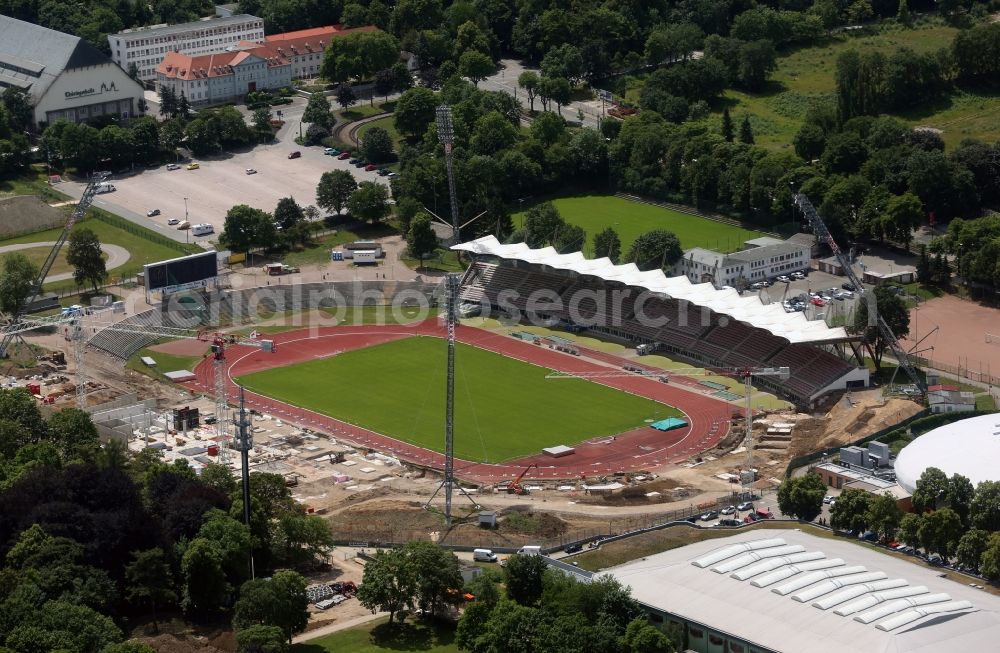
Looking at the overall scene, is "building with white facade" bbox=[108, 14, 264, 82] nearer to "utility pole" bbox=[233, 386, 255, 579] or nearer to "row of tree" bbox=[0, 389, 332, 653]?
"row of tree" bbox=[0, 389, 332, 653]

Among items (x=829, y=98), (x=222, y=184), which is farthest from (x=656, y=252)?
(x=222, y=184)

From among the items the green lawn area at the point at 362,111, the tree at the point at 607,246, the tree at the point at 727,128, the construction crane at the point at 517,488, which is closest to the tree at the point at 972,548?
the construction crane at the point at 517,488

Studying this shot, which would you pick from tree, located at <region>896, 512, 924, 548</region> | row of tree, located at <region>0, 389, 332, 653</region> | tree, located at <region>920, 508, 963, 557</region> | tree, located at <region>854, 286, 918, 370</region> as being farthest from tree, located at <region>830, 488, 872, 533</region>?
row of tree, located at <region>0, 389, 332, 653</region>

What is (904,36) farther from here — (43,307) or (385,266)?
(43,307)

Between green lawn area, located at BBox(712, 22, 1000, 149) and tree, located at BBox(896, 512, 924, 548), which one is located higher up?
green lawn area, located at BBox(712, 22, 1000, 149)

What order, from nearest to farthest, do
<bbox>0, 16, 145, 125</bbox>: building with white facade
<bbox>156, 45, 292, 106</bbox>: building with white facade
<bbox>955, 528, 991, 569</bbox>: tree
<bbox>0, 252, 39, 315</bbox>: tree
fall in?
1. <bbox>955, 528, 991, 569</bbox>: tree
2. <bbox>0, 252, 39, 315</bbox>: tree
3. <bbox>0, 16, 145, 125</bbox>: building with white facade
4. <bbox>156, 45, 292, 106</bbox>: building with white facade

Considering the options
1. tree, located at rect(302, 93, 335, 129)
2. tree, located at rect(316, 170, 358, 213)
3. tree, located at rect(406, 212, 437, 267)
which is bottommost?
tree, located at rect(406, 212, 437, 267)

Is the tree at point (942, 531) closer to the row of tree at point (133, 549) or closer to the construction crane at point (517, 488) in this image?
the construction crane at point (517, 488)
